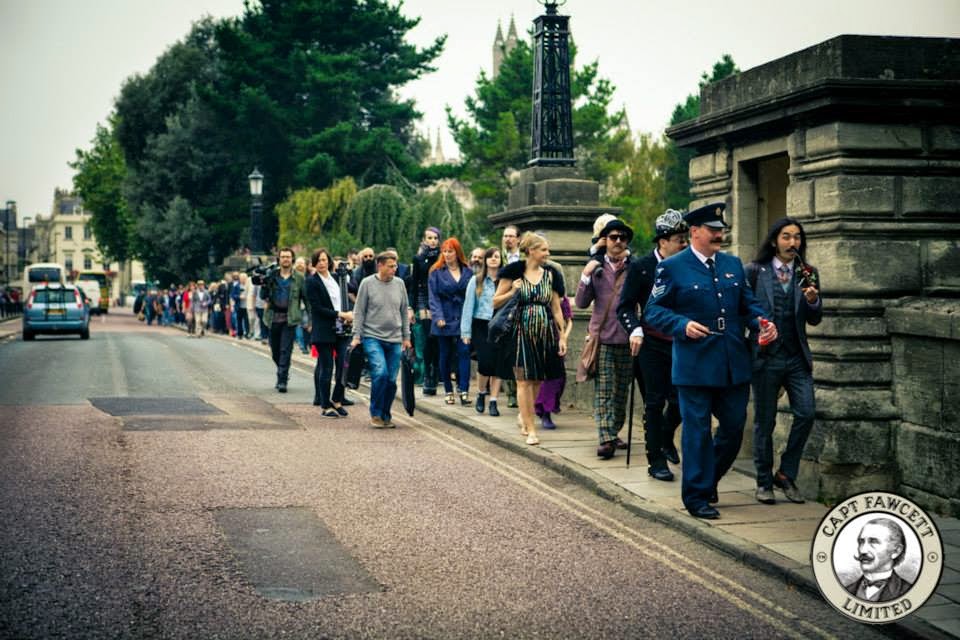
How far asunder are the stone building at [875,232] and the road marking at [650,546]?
161 centimetres

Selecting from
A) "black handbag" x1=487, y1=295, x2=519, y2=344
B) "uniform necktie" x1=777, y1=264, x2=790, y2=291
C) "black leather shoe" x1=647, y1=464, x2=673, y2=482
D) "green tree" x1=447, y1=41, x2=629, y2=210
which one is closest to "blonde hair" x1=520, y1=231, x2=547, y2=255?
"black handbag" x1=487, y1=295, x2=519, y2=344

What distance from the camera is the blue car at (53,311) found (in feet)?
101

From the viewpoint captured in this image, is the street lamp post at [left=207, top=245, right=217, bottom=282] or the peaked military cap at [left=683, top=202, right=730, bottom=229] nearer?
the peaked military cap at [left=683, top=202, right=730, bottom=229]

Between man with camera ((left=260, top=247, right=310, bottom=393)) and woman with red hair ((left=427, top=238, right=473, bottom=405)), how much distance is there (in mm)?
2368

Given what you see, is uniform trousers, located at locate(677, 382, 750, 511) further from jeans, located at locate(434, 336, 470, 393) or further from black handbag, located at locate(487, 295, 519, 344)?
jeans, located at locate(434, 336, 470, 393)

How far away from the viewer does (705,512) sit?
22.3 ft

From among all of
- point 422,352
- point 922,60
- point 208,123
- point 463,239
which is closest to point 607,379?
point 922,60

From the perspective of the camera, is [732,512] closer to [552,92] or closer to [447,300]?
[447,300]

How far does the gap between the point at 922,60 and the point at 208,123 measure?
44.5 meters

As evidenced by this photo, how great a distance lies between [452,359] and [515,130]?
4944 centimetres

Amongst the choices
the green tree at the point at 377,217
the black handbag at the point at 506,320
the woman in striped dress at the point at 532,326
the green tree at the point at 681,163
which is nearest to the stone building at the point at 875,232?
the woman in striped dress at the point at 532,326

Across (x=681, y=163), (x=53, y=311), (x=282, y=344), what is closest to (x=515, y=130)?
(x=681, y=163)

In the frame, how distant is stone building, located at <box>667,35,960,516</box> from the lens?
292 inches

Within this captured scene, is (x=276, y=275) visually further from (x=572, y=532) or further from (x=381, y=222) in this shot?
(x=381, y=222)
